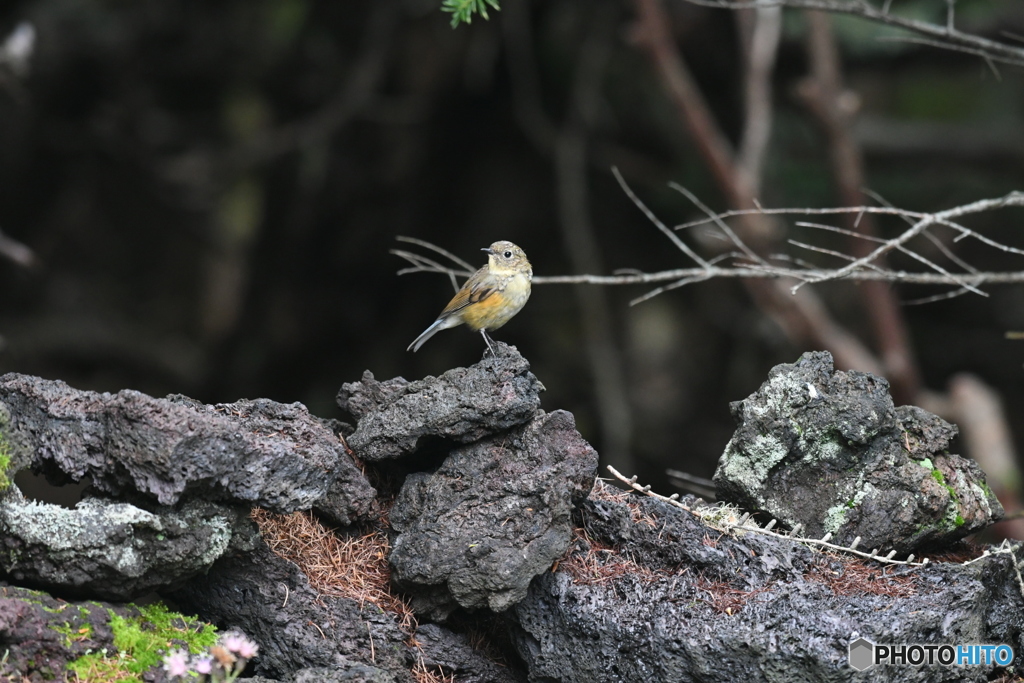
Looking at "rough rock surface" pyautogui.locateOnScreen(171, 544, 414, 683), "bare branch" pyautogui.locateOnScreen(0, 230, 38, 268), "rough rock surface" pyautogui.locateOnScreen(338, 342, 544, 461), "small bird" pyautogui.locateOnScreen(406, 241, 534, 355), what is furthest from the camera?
"bare branch" pyautogui.locateOnScreen(0, 230, 38, 268)

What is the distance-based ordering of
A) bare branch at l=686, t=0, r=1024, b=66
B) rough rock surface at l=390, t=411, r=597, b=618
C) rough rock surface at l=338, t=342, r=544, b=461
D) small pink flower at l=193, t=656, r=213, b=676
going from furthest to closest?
1. bare branch at l=686, t=0, r=1024, b=66
2. rough rock surface at l=338, t=342, r=544, b=461
3. rough rock surface at l=390, t=411, r=597, b=618
4. small pink flower at l=193, t=656, r=213, b=676

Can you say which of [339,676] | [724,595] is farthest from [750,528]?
[339,676]

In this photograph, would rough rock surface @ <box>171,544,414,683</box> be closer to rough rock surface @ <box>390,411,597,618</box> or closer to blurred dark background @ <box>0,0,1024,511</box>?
rough rock surface @ <box>390,411,597,618</box>

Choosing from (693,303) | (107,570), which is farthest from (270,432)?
(693,303)

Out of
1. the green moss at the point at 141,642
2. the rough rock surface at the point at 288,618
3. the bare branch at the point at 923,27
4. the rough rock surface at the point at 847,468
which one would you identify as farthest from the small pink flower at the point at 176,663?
the bare branch at the point at 923,27

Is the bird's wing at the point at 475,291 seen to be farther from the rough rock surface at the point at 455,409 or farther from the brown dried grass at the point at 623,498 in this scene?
the brown dried grass at the point at 623,498

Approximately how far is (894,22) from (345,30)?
7.69 m

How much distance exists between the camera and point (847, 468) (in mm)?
3961

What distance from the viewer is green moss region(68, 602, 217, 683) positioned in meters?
3.32

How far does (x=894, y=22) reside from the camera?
177 inches

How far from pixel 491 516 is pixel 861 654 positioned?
1.37 meters

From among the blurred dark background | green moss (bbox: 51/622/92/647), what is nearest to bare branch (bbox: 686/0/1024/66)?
green moss (bbox: 51/622/92/647)

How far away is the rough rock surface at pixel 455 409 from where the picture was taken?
381 centimetres

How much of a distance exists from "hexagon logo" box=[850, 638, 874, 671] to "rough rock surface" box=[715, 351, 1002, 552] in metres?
0.52
